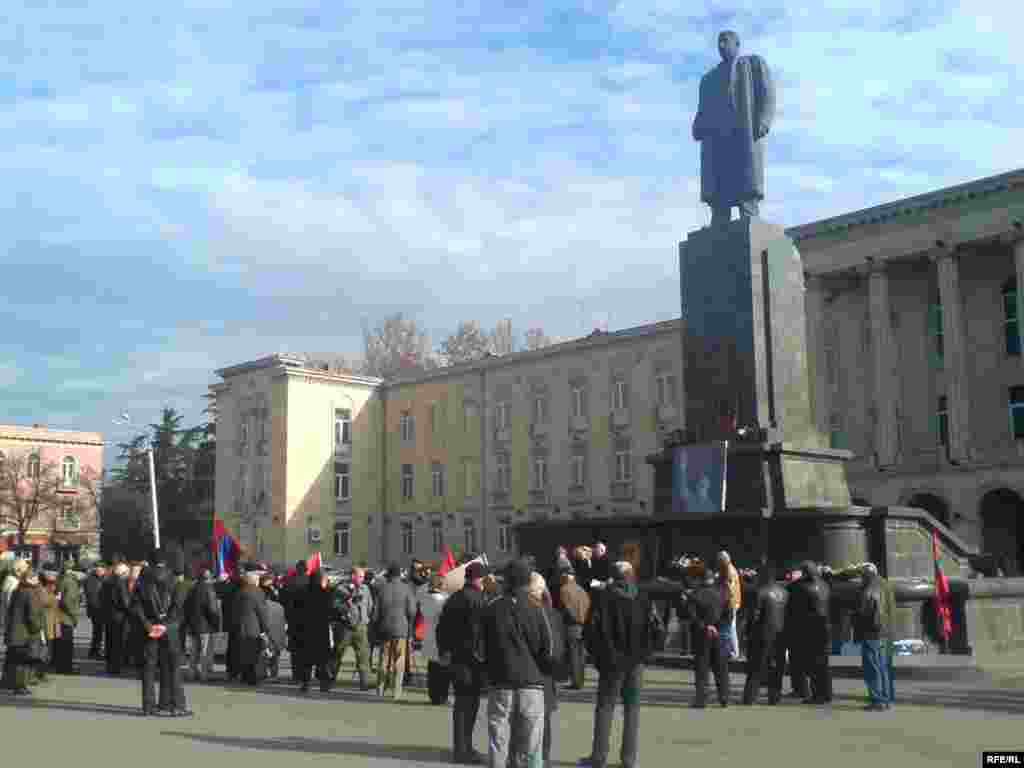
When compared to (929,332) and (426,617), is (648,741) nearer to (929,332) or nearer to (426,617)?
(426,617)

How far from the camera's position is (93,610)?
70.0 ft

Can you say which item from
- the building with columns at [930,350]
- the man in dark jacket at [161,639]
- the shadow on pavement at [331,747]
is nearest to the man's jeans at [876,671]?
the shadow on pavement at [331,747]

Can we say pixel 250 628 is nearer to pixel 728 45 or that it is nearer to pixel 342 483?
pixel 728 45

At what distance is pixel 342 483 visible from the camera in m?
68.6

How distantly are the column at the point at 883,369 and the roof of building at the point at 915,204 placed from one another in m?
2.01

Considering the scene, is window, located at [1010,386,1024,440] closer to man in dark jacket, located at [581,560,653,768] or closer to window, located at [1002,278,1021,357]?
window, located at [1002,278,1021,357]

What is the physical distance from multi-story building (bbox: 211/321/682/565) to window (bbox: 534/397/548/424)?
0.09 meters

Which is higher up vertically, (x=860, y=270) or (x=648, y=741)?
(x=860, y=270)

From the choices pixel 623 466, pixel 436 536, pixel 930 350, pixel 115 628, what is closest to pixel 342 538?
pixel 436 536

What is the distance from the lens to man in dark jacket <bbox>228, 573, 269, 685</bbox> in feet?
54.8

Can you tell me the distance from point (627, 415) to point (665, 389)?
2545mm

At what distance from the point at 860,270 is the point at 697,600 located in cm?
4112

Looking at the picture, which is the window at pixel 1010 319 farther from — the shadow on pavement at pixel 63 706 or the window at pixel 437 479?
the shadow on pavement at pixel 63 706

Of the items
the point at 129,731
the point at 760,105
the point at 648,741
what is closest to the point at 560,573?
the point at 648,741
